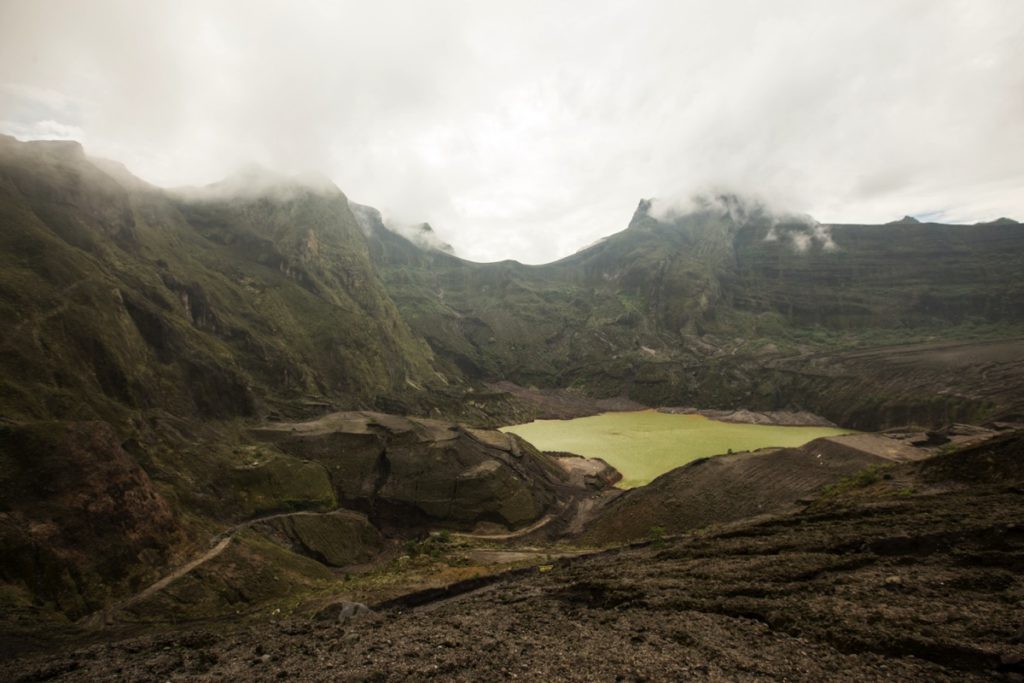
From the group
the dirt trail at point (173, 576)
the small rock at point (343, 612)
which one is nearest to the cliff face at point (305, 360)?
the dirt trail at point (173, 576)

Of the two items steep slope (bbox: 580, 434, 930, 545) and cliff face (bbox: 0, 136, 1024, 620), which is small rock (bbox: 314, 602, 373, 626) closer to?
cliff face (bbox: 0, 136, 1024, 620)

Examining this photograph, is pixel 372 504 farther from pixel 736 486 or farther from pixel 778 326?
pixel 778 326

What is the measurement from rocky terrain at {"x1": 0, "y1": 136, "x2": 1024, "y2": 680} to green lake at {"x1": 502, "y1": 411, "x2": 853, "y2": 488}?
7945 mm

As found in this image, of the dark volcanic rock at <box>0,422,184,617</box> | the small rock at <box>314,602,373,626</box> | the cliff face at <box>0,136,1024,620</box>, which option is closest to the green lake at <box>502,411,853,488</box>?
the cliff face at <box>0,136,1024,620</box>

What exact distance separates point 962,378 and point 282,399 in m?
119

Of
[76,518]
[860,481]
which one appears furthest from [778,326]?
[76,518]

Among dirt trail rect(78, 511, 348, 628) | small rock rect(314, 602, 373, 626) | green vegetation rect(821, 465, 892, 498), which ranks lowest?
dirt trail rect(78, 511, 348, 628)

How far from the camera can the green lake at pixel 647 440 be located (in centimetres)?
6600

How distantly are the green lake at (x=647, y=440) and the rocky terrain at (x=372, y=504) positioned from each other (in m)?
7.94

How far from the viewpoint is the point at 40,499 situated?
27.3m

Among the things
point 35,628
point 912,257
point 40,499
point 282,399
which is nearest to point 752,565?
point 35,628

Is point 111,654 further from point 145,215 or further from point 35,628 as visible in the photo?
point 145,215

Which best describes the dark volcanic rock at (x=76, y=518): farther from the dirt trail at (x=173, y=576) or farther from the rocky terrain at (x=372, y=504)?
the dirt trail at (x=173, y=576)

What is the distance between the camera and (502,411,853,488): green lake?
217ft
